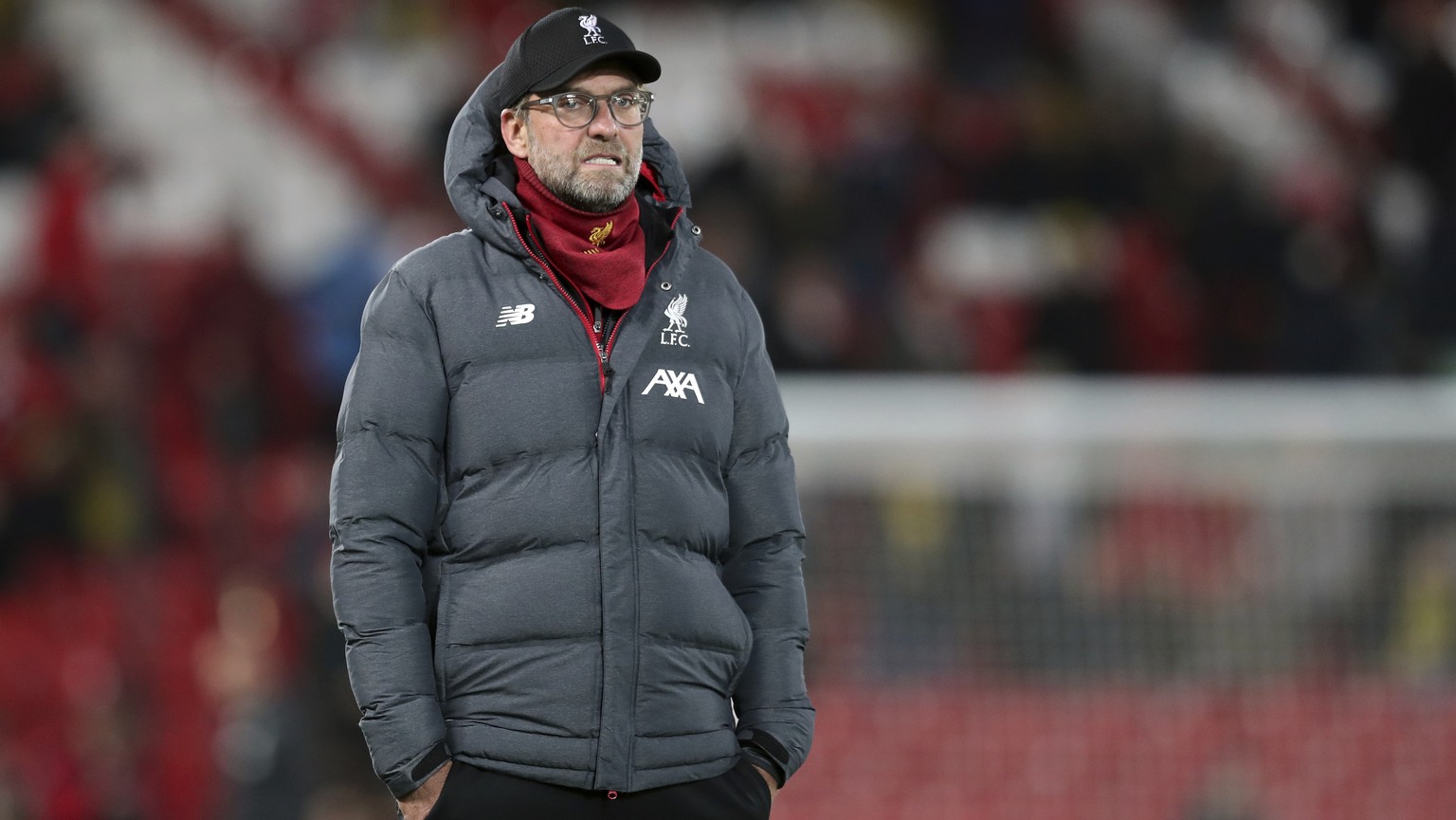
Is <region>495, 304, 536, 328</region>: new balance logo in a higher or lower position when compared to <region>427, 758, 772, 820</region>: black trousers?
higher

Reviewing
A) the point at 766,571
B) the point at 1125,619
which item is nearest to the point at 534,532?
the point at 766,571

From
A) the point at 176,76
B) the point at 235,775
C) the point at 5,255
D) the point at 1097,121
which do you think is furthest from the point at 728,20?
the point at 235,775

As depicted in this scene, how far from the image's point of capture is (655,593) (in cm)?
257

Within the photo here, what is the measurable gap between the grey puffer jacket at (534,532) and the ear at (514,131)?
4cm

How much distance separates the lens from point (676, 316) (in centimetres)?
273

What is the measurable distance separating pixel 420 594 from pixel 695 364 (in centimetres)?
49

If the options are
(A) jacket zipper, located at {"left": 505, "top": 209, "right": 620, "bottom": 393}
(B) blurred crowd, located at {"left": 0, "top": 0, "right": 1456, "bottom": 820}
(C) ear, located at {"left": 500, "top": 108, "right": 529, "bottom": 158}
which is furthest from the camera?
(B) blurred crowd, located at {"left": 0, "top": 0, "right": 1456, "bottom": 820}

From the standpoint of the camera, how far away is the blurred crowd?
6.58m

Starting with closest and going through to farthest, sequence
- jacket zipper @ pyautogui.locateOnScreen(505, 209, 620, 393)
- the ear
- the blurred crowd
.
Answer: jacket zipper @ pyautogui.locateOnScreen(505, 209, 620, 393) < the ear < the blurred crowd

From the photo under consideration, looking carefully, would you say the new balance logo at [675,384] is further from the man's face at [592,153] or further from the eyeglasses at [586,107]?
the eyeglasses at [586,107]

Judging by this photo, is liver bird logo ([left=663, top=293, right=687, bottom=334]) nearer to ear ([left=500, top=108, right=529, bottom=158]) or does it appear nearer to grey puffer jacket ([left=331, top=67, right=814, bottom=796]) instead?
grey puffer jacket ([left=331, top=67, right=814, bottom=796])

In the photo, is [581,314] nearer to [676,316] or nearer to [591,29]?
[676,316]

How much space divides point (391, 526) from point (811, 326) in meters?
6.45

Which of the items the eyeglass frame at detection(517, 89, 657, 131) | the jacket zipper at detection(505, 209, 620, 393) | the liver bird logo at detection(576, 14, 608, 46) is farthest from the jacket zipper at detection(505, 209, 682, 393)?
the liver bird logo at detection(576, 14, 608, 46)
